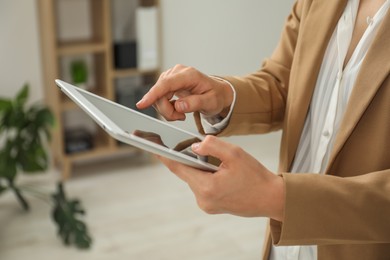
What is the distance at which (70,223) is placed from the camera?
2.16 meters

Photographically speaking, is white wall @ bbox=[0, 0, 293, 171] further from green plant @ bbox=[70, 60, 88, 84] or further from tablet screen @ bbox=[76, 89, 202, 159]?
tablet screen @ bbox=[76, 89, 202, 159]

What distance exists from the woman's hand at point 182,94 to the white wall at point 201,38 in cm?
Result: 44

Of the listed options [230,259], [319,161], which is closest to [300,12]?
[319,161]

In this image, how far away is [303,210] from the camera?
0.73 metres

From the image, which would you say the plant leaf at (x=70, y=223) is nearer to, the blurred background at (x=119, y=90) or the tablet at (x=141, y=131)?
the blurred background at (x=119, y=90)

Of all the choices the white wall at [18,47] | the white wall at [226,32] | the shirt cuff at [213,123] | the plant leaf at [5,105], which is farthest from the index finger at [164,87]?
the white wall at [18,47]

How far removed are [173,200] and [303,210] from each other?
71.7 inches

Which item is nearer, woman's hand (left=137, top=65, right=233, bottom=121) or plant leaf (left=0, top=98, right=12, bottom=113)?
woman's hand (left=137, top=65, right=233, bottom=121)

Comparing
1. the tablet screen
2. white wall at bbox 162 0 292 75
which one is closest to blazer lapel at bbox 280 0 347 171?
the tablet screen

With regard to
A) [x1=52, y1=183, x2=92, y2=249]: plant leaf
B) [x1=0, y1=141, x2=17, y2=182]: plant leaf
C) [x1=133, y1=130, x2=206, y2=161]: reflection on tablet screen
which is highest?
[x1=133, y1=130, x2=206, y2=161]: reflection on tablet screen

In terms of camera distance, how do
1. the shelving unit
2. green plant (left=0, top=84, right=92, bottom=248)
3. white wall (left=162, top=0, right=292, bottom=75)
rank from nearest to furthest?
white wall (left=162, top=0, right=292, bottom=75) < green plant (left=0, top=84, right=92, bottom=248) < the shelving unit

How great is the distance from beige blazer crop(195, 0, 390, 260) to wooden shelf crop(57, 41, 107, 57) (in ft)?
5.71

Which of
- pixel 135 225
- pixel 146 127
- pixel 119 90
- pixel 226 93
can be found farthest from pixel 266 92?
pixel 119 90

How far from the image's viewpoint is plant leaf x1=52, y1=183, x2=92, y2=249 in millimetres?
2113
